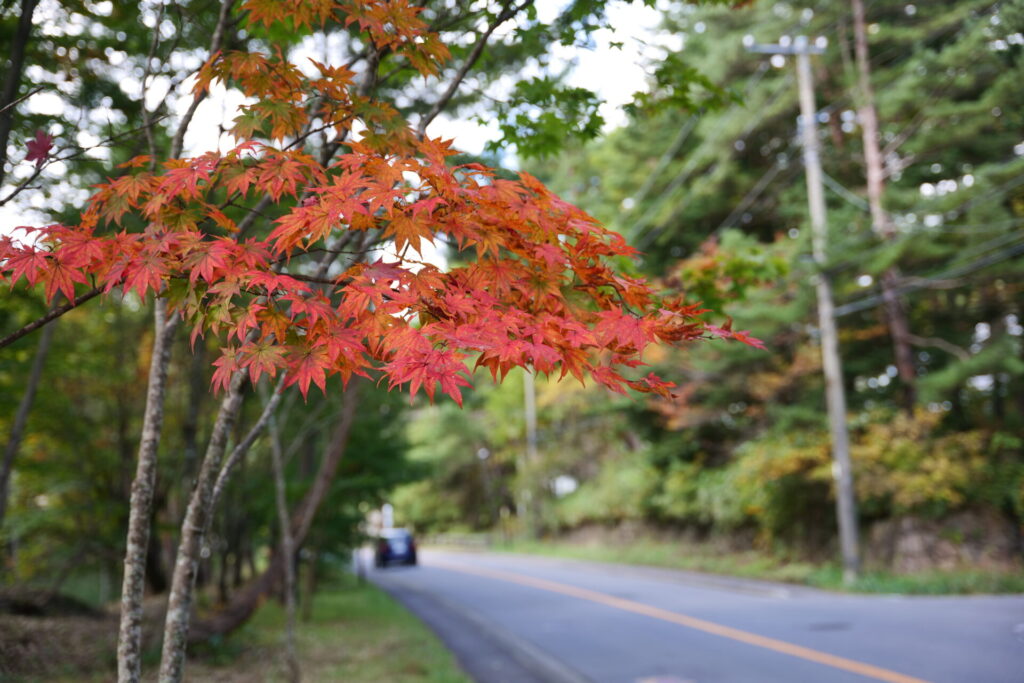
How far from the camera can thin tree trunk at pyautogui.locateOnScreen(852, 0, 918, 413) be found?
1489 centimetres

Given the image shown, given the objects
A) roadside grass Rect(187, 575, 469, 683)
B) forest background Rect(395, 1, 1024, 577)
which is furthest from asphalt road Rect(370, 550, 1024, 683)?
forest background Rect(395, 1, 1024, 577)

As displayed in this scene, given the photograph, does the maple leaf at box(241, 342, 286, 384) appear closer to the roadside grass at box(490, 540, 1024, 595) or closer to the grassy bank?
the grassy bank

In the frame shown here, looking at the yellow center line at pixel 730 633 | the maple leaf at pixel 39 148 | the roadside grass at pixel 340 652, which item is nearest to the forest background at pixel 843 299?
the roadside grass at pixel 340 652

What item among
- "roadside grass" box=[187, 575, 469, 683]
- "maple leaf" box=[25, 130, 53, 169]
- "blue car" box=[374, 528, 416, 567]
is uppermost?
"maple leaf" box=[25, 130, 53, 169]

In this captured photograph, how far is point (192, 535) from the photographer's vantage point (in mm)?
3158

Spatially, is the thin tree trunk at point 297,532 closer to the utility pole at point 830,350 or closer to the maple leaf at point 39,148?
the maple leaf at point 39,148

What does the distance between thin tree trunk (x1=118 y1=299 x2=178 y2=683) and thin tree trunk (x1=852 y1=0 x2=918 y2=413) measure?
1411 centimetres

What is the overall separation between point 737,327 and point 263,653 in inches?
438

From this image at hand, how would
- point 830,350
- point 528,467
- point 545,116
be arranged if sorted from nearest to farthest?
point 545,116 < point 830,350 < point 528,467

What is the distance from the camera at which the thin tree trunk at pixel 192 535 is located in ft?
10.1

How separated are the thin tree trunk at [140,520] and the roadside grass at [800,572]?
43.0 ft

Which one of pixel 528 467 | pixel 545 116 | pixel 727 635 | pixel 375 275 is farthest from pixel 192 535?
pixel 528 467

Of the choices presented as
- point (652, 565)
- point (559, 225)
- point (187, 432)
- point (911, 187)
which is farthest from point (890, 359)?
point (559, 225)

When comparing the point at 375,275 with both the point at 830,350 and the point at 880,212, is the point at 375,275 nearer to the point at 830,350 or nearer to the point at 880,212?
the point at 830,350
